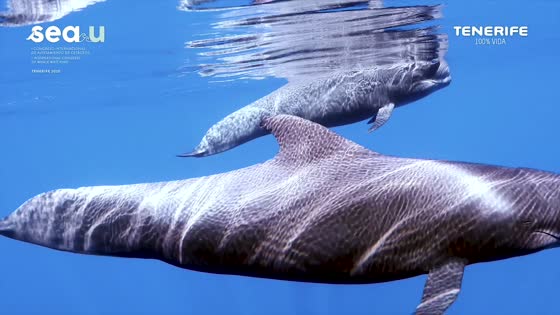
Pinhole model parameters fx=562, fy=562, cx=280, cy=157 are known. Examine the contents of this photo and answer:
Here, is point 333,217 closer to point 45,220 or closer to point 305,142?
point 305,142

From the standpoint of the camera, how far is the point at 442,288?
13.7ft

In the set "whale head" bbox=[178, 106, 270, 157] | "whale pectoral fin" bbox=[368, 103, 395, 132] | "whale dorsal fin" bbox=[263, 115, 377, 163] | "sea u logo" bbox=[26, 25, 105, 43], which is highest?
"sea u logo" bbox=[26, 25, 105, 43]

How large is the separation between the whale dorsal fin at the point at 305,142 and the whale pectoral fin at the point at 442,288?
1.33 metres

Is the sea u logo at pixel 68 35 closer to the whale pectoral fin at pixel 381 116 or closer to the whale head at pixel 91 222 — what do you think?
the whale pectoral fin at pixel 381 116

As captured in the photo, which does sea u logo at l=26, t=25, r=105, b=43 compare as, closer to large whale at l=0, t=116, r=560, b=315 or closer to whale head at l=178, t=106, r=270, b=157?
whale head at l=178, t=106, r=270, b=157

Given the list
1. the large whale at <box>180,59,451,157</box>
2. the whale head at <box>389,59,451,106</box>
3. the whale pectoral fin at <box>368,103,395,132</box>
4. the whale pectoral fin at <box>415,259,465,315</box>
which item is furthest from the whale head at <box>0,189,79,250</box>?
the whale head at <box>389,59,451,106</box>

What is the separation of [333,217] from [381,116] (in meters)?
6.31

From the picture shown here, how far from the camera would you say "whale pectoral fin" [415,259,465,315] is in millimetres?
4082

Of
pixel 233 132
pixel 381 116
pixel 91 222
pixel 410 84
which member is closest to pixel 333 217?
pixel 91 222

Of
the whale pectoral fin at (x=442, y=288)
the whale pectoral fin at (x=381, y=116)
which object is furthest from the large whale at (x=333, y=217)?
the whale pectoral fin at (x=381, y=116)

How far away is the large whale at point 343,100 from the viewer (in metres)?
11.2

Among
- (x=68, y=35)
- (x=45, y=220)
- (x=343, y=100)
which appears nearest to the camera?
(x=45, y=220)

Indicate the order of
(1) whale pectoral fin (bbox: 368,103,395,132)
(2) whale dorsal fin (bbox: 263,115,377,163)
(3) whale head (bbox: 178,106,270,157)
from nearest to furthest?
(2) whale dorsal fin (bbox: 263,115,377,163) → (1) whale pectoral fin (bbox: 368,103,395,132) → (3) whale head (bbox: 178,106,270,157)

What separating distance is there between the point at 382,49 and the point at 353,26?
6.30ft
